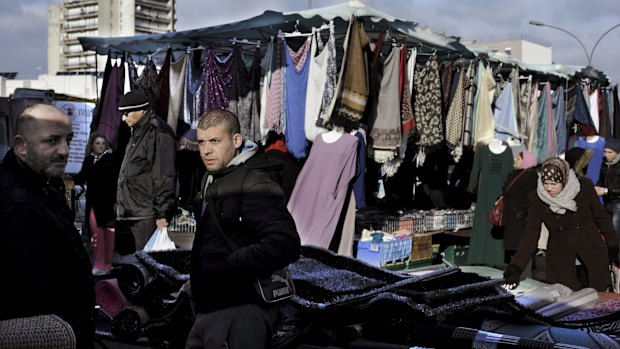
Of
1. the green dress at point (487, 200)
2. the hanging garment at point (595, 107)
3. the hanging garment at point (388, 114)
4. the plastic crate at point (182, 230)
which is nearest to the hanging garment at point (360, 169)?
the hanging garment at point (388, 114)

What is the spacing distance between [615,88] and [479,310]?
1096 cm

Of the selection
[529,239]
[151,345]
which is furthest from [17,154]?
[529,239]

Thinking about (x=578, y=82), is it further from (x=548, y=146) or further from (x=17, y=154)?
(x=17, y=154)

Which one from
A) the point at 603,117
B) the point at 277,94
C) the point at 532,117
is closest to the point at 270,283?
the point at 277,94

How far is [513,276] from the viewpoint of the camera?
4.64 meters

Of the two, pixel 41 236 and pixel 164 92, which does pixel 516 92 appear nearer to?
pixel 164 92

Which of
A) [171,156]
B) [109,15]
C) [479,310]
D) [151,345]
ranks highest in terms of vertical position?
[109,15]

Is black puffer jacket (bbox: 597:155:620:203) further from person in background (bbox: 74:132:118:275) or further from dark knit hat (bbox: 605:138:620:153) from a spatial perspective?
person in background (bbox: 74:132:118:275)

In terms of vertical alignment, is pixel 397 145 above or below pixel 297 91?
below

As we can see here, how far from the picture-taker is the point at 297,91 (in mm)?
7723

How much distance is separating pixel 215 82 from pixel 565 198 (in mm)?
4033

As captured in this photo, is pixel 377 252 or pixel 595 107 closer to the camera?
pixel 377 252

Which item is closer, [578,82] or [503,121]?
[503,121]

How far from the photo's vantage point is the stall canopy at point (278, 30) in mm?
7668
